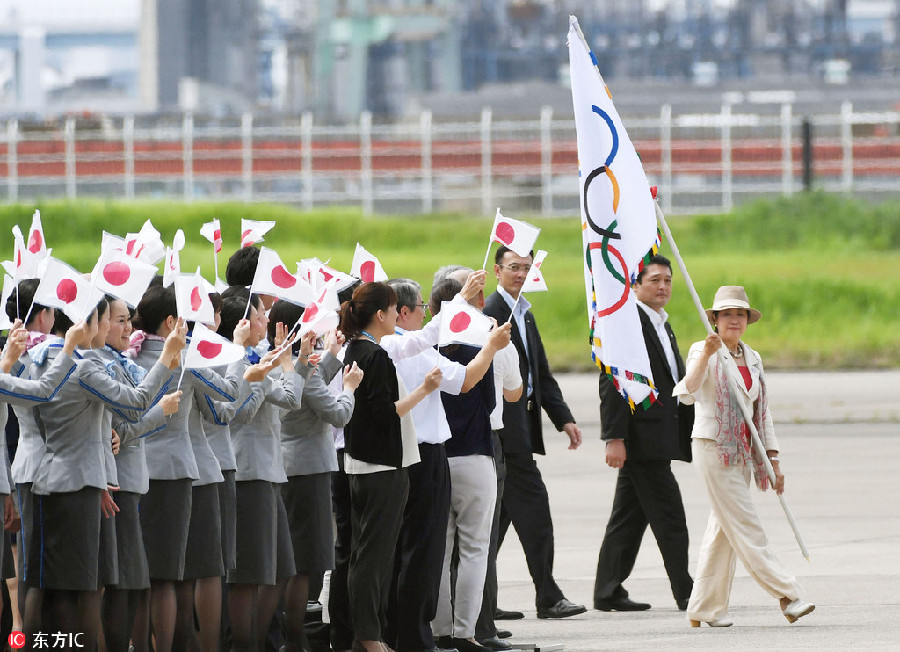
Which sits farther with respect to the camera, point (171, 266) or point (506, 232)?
point (506, 232)

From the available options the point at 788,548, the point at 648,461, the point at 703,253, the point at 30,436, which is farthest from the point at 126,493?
the point at 703,253

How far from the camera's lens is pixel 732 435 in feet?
25.1

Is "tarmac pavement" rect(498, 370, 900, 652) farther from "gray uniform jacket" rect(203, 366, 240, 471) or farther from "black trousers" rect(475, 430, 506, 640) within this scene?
"gray uniform jacket" rect(203, 366, 240, 471)

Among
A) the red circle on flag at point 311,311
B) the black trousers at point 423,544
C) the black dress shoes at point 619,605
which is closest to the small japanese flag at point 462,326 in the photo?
the black trousers at point 423,544

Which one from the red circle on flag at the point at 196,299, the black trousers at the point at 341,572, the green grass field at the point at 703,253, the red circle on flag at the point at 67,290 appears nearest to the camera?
the red circle on flag at the point at 67,290

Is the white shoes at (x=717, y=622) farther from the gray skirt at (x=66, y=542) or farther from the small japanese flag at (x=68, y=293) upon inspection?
the small japanese flag at (x=68, y=293)

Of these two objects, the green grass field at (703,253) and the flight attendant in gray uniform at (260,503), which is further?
the green grass field at (703,253)

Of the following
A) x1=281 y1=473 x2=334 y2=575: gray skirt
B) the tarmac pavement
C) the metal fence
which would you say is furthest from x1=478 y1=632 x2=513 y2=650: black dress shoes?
the metal fence

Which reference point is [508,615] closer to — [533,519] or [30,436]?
[533,519]

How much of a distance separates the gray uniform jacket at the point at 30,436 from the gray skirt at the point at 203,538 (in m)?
0.65

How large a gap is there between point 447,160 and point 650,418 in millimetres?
34444

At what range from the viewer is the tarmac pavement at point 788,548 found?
7.29m

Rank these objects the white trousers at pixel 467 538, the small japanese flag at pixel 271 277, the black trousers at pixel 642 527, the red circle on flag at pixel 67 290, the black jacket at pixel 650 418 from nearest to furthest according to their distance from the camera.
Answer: the red circle on flag at pixel 67 290
the small japanese flag at pixel 271 277
the white trousers at pixel 467 538
the black trousers at pixel 642 527
the black jacket at pixel 650 418

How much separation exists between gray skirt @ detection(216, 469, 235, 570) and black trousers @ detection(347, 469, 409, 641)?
472mm
